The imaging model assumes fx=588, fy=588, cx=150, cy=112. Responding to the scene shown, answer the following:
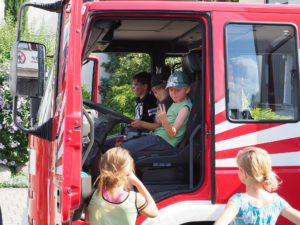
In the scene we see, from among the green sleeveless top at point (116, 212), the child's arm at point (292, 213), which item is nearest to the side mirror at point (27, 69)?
the green sleeveless top at point (116, 212)

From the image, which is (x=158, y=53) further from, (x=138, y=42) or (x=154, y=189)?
(x=154, y=189)

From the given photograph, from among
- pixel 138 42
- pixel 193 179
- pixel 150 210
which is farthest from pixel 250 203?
pixel 138 42

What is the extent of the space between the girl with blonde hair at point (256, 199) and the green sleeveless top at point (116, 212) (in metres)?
0.64

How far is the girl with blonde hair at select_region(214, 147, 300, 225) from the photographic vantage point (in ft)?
11.2

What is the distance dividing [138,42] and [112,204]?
94.5 inches

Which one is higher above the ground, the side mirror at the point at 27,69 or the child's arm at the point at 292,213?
the side mirror at the point at 27,69

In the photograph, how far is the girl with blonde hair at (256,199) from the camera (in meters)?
3.42

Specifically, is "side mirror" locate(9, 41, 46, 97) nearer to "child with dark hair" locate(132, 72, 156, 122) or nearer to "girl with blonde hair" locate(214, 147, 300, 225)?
"girl with blonde hair" locate(214, 147, 300, 225)

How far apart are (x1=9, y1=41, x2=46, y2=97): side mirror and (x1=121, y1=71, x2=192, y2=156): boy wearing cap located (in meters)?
0.99

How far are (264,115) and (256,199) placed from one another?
855 mm

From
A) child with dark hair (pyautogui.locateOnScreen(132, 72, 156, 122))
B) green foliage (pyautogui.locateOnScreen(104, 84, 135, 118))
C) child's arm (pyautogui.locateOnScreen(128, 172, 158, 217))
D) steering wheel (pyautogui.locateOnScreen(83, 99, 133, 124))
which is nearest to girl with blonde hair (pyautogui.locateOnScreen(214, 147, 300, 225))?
child's arm (pyautogui.locateOnScreen(128, 172, 158, 217))

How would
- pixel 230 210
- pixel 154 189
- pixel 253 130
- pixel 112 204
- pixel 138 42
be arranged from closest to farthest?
pixel 230 210 < pixel 112 204 < pixel 253 130 < pixel 154 189 < pixel 138 42

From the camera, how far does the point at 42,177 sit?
4160mm

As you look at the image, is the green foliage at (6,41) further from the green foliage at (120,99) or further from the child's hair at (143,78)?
the child's hair at (143,78)
